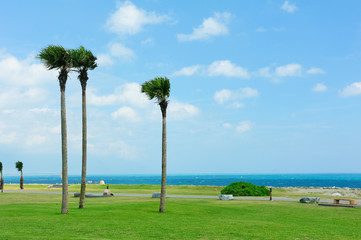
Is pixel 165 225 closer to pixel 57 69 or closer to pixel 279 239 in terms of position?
pixel 279 239

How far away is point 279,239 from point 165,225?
21.7ft

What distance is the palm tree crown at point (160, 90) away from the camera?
28594 millimetres

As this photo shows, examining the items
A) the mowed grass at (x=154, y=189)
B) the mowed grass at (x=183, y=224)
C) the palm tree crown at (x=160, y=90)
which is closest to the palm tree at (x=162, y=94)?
the palm tree crown at (x=160, y=90)

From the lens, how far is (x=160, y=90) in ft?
93.7

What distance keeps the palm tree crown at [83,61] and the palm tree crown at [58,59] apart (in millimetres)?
1429

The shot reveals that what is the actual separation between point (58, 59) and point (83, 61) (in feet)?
11.7

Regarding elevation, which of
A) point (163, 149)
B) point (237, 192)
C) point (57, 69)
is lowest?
point (237, 192)

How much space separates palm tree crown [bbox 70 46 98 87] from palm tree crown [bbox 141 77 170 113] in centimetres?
560

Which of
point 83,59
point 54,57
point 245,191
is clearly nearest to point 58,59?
point 54,57

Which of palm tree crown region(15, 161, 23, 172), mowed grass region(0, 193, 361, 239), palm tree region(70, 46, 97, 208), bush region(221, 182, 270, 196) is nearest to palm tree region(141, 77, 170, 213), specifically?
mowed grass region(0, 193, 361, 239)

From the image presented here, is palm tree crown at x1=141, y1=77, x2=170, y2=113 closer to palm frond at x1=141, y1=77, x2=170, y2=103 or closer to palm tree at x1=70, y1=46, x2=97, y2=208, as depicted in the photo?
palm frond at x1=141, y1=77, x2=170, y2=103

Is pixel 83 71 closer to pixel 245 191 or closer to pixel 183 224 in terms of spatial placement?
pixel 183 224

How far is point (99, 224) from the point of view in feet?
69.7

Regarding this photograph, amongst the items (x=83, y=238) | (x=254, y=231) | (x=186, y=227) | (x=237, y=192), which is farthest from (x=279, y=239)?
(x=237, y=192)
